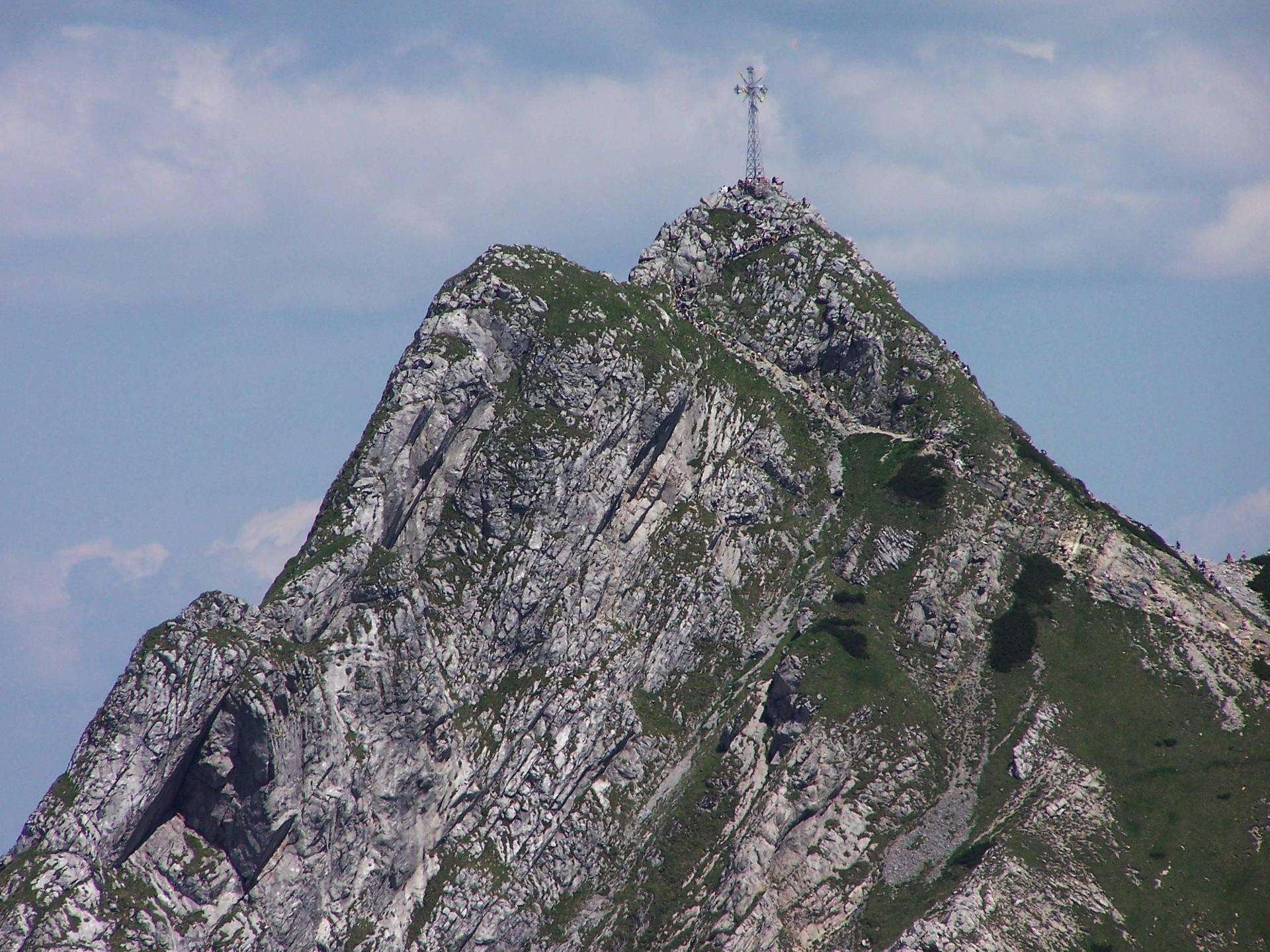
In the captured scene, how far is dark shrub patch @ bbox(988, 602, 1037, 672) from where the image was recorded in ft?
458

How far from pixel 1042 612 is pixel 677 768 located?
135 ft

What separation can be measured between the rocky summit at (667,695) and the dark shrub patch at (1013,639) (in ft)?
1.11

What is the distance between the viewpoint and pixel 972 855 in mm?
121625

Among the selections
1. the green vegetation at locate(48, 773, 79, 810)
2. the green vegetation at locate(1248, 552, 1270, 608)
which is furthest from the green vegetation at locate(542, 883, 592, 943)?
the green vegetation at locate(1248, 552, 1270, 608)

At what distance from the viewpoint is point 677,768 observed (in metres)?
139

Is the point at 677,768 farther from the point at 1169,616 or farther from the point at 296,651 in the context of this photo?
the point at 1169,616

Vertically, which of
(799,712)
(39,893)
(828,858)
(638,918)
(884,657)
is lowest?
(39,893)

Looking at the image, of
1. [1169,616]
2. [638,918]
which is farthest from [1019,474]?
[638,918]

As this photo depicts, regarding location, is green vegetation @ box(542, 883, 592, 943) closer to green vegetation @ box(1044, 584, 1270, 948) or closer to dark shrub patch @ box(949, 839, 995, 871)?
dark shrub patch @ box(949, 839, 995, 871)

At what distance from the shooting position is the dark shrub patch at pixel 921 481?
153m

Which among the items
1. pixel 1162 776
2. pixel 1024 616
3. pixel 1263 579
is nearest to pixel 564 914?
pixel 1024 616

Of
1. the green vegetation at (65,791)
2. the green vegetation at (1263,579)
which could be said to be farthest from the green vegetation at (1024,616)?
the green vegetation at (65,791)

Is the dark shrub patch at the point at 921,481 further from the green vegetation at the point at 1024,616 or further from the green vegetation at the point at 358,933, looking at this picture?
the green vegetation at the point at 358,933

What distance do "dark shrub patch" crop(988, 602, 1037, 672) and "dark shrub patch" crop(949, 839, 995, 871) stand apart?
861 inches
